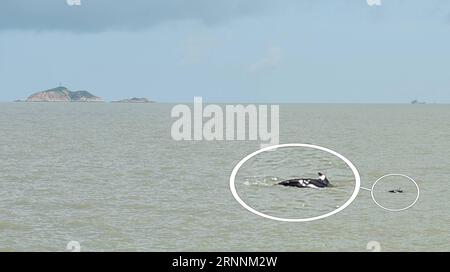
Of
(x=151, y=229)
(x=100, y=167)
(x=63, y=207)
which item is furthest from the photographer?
(x=100, y=167)

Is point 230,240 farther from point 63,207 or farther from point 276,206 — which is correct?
point 63,207

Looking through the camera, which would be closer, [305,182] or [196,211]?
[196,211]

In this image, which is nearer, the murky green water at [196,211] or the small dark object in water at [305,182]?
the murky green water at [196,211]

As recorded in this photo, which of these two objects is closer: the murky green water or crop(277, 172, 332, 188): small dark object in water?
the murky green water

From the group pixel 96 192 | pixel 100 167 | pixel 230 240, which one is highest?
pixel 100 167

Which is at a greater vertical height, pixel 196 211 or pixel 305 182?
→ pixel 305 182

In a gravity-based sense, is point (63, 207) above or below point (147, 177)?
below

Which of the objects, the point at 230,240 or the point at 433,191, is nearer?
the point at 230,240
